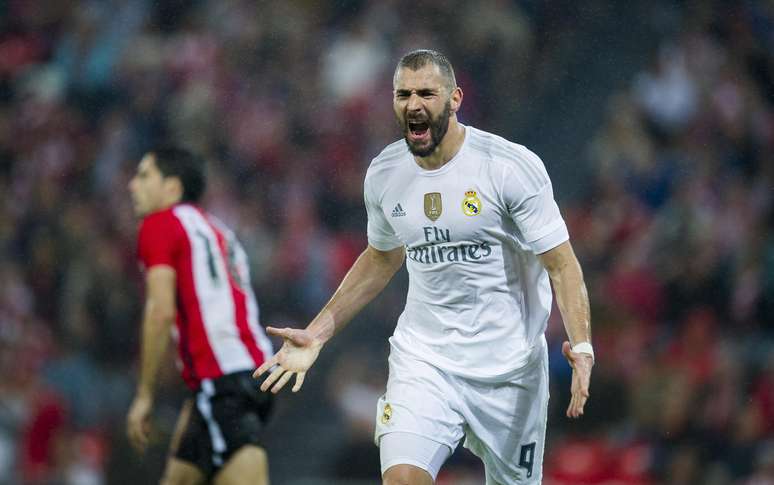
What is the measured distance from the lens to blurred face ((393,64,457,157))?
457 cm

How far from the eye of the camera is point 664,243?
9656mm

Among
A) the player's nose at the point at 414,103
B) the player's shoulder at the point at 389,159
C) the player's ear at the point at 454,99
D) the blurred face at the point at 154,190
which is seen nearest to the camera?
the player's nose at the point at 414,103

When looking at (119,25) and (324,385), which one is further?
Answer: (119,25)

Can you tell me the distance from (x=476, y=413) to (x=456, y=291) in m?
0.51

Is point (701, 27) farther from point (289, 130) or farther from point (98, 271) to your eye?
point (98, 271)

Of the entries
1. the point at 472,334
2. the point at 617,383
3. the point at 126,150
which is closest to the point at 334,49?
the point at 126,150

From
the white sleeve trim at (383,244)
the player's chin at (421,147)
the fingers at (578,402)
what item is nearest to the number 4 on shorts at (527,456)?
the fingers at (578,402)

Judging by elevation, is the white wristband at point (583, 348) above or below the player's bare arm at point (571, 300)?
below

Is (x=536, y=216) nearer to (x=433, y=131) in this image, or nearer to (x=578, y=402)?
(x=433, y=131)

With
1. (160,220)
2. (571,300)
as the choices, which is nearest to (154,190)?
(160,220)

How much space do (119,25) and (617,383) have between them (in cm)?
670

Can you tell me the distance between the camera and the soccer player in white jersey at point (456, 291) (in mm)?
4594

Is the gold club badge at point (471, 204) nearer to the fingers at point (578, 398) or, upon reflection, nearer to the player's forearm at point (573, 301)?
the player's forearm at point (573, 301)

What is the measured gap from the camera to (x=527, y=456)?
16.4ft
